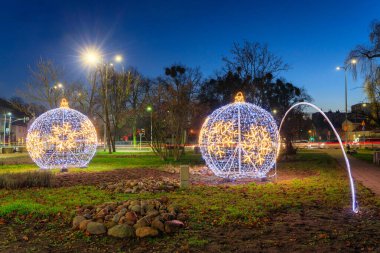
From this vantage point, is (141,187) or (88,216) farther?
(141,187)

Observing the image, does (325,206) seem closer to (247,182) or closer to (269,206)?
(269,206)

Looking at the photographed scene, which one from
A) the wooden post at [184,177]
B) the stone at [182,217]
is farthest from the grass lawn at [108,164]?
the stone at [182,217]

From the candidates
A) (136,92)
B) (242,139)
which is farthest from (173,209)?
(136,92)

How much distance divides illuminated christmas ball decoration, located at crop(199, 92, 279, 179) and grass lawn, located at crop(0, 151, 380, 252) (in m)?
2.40

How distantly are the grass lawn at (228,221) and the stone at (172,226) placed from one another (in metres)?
0.16

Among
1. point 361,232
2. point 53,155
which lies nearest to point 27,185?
point 53,155

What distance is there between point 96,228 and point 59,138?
1353 centimetres

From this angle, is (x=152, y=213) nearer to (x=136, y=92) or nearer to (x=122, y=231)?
(x=122, y=231)

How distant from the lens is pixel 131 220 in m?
7.34

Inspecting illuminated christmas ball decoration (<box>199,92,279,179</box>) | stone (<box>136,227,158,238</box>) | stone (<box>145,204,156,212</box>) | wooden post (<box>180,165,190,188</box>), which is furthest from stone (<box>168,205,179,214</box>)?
illuminated christmas ball decoration (<box>199,92,279,179</box>)

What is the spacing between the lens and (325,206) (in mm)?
9367

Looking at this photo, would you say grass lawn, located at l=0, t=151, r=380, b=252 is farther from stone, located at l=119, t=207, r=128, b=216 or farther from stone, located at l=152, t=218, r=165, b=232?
stone, located at l=119, t=207, r=128, b=216

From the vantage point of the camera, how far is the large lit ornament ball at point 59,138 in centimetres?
1919

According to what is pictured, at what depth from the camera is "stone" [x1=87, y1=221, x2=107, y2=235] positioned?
707cm
